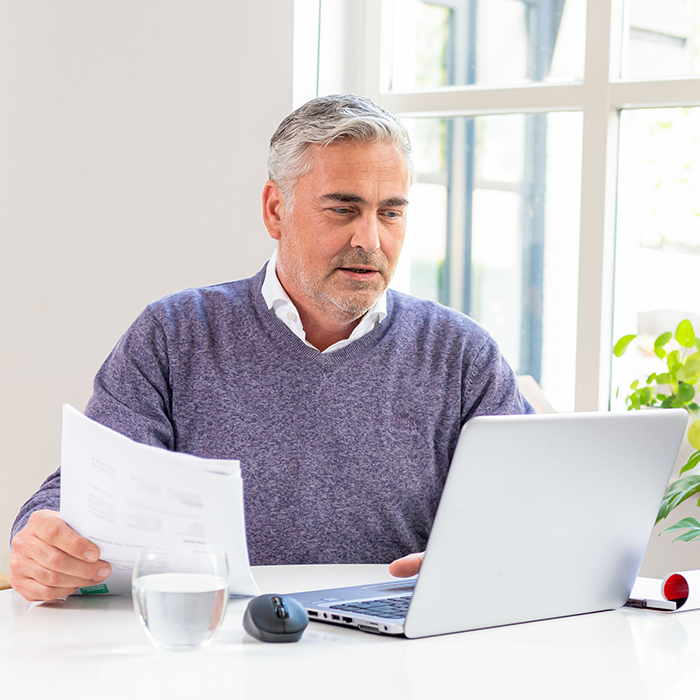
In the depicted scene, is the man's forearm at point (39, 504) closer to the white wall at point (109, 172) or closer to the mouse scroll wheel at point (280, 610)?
the mouse scroll wheel at point (280, 610)

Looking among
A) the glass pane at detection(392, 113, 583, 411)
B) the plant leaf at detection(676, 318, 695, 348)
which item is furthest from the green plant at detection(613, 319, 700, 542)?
the glass pane at detection(392, 113, 583, 411)

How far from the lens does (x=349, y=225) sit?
1.75m

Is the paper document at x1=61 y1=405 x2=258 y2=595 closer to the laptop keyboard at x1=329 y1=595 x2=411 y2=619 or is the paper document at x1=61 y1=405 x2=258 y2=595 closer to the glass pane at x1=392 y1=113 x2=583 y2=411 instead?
the laptop keyboard at x1=329 y1=595 x2=411 y2=619

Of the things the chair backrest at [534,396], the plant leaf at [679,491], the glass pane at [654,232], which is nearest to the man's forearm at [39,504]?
the plant leaf at [679,491]

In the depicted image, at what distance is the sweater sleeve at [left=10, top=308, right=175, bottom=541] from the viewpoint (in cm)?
161

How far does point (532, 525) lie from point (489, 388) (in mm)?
758

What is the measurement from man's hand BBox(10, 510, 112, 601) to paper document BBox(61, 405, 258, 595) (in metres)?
0.02

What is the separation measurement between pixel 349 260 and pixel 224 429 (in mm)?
391

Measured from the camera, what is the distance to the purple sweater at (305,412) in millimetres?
1655

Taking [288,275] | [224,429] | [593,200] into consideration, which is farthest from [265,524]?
[593,200]

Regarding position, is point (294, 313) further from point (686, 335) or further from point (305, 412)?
point (686, 335)

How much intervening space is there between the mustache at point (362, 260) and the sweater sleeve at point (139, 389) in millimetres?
360

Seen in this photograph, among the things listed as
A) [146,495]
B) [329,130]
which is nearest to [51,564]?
[146,495]

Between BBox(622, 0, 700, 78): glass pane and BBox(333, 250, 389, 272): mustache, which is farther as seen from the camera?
BBox(622, 0, 700, 78): glass pane
